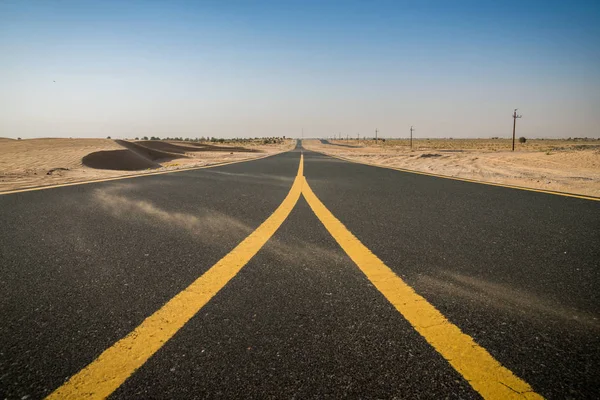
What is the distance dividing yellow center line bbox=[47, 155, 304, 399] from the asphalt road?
0.05 meters

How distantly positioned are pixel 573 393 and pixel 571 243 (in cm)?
216

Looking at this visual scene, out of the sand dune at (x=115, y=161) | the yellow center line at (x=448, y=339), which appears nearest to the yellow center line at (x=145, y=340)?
the yellow center line at (x=448, y=339)

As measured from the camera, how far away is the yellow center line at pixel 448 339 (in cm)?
109

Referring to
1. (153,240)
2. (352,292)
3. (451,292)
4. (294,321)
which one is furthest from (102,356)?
(451,292)

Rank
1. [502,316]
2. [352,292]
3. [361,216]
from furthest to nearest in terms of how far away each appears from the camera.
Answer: [361,216] → [352,292] → [502,316]

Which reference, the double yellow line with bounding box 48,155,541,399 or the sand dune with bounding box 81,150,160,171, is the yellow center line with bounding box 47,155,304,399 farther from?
the sand dune with bounding box 81,150,160,171

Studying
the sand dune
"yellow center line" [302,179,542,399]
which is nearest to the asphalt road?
"yellow center line" [302,179,542,399]

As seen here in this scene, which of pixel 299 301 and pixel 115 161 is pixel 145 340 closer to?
pixel 299 301

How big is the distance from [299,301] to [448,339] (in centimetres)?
75

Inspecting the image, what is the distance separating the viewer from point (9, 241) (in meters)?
2.72

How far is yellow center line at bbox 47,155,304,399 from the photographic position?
1.11m

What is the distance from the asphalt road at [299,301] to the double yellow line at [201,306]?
4 centimetres

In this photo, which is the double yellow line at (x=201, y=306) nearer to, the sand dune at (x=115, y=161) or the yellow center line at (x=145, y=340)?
the yellow center line at (x=145, y=340)

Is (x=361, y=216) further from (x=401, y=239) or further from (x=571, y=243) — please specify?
(x=571, y=243)
